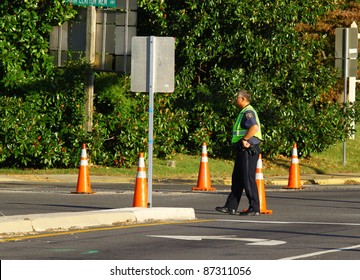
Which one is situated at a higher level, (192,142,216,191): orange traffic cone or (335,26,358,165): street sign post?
(335,26,358,165): street sign post

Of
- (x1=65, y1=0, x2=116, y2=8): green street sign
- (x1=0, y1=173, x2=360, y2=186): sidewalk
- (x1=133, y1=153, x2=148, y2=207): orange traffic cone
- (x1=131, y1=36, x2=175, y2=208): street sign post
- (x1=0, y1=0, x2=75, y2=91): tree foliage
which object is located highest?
(x1=65, y1=0, x2=116, y2=8): green street sign

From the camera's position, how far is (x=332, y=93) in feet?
128

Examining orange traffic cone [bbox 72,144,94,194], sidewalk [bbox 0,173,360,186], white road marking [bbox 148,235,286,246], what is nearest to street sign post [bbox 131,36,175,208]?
white road marking [bbox 148,235,286,246]

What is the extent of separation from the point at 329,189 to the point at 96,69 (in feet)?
26.9

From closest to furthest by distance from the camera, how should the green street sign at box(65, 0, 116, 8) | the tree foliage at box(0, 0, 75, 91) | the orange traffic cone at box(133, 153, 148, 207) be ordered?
the orange traffic cone at box(133, 153, 148, 207)
the green street sign at box(65, 0, 116, 8)
the tree foliage at box(0, 0, 75, 91)

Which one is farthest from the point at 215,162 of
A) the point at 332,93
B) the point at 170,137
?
the point at 332,93

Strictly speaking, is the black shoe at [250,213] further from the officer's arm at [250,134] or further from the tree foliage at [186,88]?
the tree foliage at [186,88]

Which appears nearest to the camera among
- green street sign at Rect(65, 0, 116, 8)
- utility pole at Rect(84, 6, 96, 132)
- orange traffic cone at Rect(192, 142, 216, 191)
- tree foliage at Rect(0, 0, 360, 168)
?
orange traffic cone at Rect(192, 142, 216, 191)

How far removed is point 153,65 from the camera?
17.6 metres

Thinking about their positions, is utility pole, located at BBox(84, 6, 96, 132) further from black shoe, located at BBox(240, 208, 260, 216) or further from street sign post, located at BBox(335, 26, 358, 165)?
black shoe, located at BBox(240, 208, 260, 216)

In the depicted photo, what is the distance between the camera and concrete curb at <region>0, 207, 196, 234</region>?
1491 centimetres

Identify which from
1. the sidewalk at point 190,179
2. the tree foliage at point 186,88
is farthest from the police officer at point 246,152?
the tree foliage at point 186,88

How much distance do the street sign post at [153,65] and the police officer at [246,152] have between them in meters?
1.39

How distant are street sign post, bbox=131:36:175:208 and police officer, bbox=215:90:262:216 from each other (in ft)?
4.57
